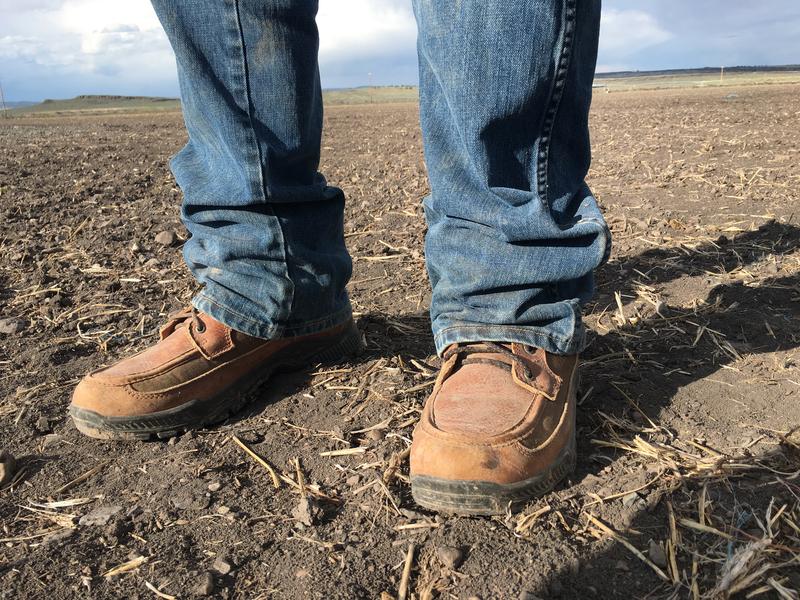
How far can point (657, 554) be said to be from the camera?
1.10 m

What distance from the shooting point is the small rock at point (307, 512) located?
124 cm

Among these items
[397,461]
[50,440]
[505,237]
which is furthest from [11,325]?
[505,237]

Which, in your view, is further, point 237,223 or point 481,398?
point 237,223

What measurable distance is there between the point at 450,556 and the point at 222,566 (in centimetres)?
42

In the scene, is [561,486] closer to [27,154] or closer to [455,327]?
[455,327]

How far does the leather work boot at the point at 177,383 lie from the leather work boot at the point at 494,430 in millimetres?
564

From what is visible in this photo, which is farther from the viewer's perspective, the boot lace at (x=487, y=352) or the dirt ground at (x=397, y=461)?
the boot lace at (x=487, y=352)

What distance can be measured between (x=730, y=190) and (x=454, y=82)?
319 centimetres

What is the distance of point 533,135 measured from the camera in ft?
4.25

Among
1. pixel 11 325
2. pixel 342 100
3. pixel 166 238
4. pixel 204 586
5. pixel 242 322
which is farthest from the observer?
pixel 342 100

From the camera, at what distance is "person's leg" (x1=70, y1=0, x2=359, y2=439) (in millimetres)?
1462

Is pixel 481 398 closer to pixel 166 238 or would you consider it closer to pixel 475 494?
pixel 475 494

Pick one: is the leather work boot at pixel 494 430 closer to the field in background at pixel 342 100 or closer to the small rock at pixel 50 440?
the small rock at pixel 50 440

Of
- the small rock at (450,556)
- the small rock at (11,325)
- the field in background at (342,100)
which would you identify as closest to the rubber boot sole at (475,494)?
the small rock at (450,556)
